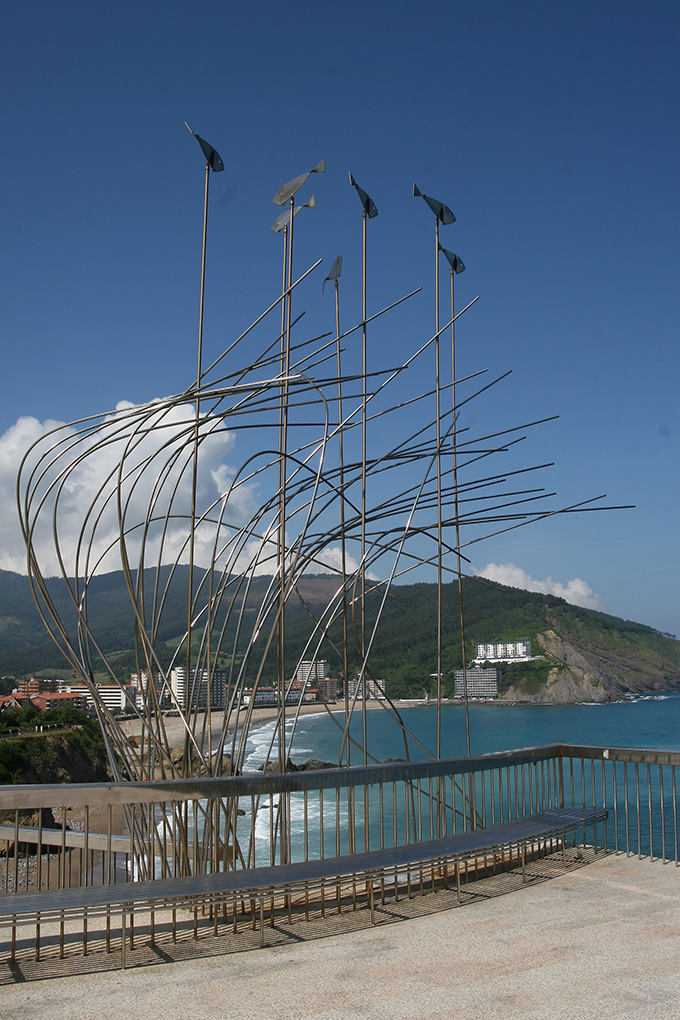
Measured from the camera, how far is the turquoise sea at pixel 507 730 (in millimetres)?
57625

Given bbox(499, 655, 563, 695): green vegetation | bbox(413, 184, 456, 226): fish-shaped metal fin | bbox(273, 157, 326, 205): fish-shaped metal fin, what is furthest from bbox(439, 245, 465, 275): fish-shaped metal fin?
bbox(499, 655, 563, 695): green vegetation

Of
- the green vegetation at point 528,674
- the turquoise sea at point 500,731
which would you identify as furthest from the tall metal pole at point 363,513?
the green vegetation at point 528,674

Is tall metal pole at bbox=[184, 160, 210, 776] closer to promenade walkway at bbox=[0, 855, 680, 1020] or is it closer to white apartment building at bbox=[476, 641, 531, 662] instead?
promenade walkway at bbox=[0, 855, 680, 1020]

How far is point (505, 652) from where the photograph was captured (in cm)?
10962

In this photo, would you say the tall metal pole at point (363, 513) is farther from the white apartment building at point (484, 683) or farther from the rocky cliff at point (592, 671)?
the rocky cliff at point (592, 671)

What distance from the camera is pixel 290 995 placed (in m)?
3.28

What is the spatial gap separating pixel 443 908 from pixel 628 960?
121 cm

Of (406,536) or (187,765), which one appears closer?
(187,765)

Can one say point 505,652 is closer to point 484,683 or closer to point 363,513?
point 484,683

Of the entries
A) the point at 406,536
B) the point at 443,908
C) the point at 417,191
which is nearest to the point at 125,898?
the point at 443,908

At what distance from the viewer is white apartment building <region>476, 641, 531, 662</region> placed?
10788 cm

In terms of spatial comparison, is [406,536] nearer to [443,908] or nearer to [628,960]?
[443,908]

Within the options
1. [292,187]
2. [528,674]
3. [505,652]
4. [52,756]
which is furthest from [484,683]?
[292,187]

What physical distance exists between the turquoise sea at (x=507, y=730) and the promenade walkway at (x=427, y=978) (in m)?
41.4
